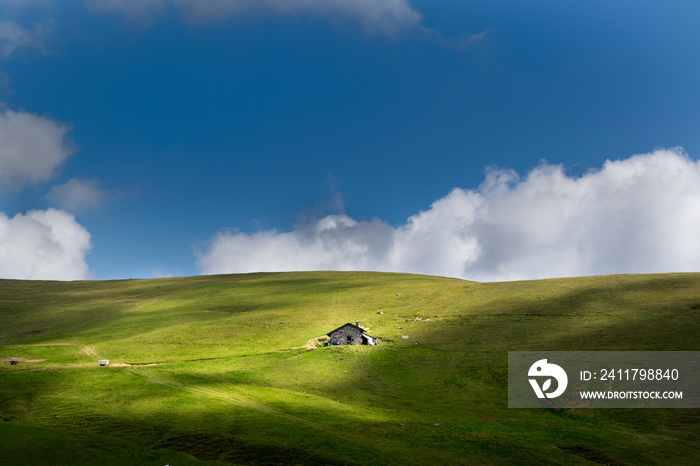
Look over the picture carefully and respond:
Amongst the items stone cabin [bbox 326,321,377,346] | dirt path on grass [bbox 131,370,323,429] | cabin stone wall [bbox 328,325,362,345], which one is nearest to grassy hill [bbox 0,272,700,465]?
dirt path on grass [bbox 131,370,323,429]

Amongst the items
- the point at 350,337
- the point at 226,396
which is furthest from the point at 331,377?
the point at 350,337

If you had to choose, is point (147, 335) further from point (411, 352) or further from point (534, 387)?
point (534, 387)

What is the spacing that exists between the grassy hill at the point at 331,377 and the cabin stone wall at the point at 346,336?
460 centimetres

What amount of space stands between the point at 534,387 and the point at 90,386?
5276 cm

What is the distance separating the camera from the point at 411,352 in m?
71.6

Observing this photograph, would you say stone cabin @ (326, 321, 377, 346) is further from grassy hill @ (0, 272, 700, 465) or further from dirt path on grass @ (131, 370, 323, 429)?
dirt path on grass @ (131, 370, 323, 429)

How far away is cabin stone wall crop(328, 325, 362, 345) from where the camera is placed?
7783cm

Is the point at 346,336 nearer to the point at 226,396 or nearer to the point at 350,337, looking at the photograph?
the point at 350,337

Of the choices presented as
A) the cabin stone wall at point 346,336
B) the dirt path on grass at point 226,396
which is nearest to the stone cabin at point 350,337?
the cabin stone wall at point 346,336

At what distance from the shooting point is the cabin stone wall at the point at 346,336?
255 ft

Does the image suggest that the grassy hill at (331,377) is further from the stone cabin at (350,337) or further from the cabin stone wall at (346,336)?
the cabin stone wall at (346,336)

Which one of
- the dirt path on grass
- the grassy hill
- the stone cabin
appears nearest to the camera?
the grassy hill

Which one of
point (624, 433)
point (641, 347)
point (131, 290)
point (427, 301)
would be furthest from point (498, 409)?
point (131, 290)

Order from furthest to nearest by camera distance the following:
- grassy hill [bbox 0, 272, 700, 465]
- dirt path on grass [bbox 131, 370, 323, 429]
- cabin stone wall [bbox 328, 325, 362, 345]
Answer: cabin stone wall [bbox 328, 325, 362, 345] < dirt path on grass [bbox 131, 370, 323, 429] < grassy hill [bbox 0, 272, 700, 465]
